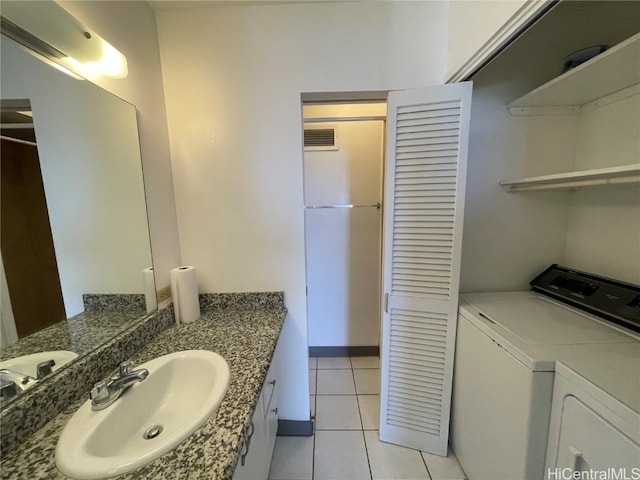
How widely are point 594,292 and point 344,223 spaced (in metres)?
1.61

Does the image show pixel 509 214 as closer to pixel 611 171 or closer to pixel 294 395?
pixel 611 171

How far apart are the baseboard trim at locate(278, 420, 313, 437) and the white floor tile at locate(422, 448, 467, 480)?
0.71m

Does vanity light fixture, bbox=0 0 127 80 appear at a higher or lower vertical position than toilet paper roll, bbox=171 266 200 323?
higher

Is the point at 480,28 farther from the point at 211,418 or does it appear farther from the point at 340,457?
the point at 340,457

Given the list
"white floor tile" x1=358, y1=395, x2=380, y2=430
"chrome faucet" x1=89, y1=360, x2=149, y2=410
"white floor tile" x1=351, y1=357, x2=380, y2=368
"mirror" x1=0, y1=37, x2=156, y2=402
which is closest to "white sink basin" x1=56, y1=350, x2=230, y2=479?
"chrome faucet" x1=89, y1=360, x2=149, y2=410

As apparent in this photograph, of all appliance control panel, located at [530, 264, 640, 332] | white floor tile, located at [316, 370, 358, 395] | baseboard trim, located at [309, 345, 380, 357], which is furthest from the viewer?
baseboard trim, located at [309, 345, 380, 357]

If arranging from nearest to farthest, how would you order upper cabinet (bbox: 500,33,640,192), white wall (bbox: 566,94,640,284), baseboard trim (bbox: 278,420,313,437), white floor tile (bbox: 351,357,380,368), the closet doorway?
upper cabinet (bbox: 500,33,640,192)
white wall (bbox: 566,94,640,284)
baseboard trim (bbox: 278,420,313,437)
the closet doorway
white floor tile (bbox: 351,357,380,368)

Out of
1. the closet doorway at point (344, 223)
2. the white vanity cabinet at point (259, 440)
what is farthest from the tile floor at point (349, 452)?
the closet doorway at point (344, 223)

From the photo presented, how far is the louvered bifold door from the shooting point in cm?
126

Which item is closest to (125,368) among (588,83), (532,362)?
(532,362)

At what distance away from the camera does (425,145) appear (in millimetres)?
1289

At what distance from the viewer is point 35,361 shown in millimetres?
752

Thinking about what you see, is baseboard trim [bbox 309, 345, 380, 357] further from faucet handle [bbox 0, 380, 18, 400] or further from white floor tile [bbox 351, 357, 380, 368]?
faucet handle [bbox 0, 380, 18, 400]

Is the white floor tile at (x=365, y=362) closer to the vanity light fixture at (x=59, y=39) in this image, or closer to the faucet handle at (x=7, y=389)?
the faucet handle at (x=7, y=389)
